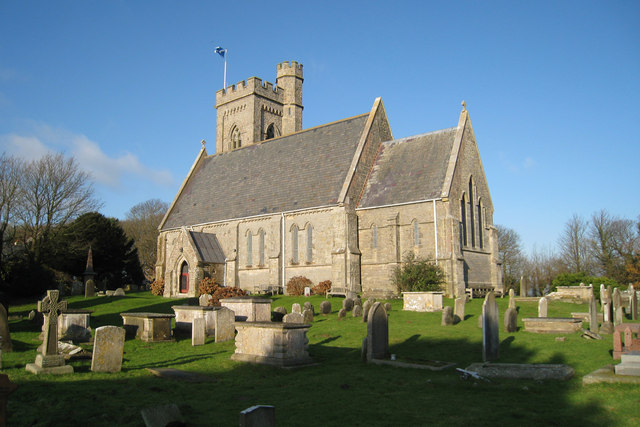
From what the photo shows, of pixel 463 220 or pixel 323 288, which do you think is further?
pixel 463 220

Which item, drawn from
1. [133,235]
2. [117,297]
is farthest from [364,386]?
[133,235]

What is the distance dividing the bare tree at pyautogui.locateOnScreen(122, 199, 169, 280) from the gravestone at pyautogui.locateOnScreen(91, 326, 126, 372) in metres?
54.7

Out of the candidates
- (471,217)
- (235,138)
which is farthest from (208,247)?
(235,138)

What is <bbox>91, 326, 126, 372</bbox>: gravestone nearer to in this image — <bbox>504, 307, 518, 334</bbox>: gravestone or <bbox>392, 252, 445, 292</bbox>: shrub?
<bbox>504, 307, 518, 334</bbox>: gravestone

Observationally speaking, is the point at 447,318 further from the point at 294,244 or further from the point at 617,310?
the point at 294,244

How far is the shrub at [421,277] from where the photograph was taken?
1153 inches

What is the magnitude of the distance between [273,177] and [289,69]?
24.3 meters

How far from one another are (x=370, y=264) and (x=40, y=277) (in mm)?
21194

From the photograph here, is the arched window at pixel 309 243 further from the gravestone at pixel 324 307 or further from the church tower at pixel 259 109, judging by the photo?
the church tower at pixel 259 109

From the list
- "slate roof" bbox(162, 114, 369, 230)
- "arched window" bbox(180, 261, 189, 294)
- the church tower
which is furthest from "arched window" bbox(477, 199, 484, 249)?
the church tower

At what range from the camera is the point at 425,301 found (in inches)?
918

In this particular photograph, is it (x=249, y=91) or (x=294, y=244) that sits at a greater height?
(x=249, y=91)

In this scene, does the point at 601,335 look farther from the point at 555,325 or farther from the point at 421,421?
the point at 421,421

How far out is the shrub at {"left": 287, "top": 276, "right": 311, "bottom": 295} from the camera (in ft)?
113
